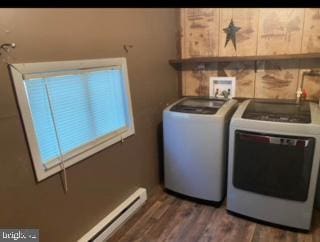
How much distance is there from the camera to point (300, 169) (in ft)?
5.67

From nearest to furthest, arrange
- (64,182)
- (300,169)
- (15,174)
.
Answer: (15,174) < (64,182) < (300,169)

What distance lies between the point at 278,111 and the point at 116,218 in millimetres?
1505

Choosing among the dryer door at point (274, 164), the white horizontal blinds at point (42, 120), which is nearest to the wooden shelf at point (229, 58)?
the dryer door at point (274, 164)

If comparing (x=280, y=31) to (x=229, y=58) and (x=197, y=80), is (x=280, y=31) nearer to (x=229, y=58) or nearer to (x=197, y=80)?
(x=229, y=58)

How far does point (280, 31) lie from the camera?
2186 mm

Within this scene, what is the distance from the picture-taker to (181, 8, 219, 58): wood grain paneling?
2.43 meters

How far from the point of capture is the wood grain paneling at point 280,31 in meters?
2.11

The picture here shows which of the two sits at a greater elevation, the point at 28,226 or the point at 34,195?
the point at 34,195

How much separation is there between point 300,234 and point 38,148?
1912 mm

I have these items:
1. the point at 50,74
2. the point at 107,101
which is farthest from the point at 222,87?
the point at 50,74

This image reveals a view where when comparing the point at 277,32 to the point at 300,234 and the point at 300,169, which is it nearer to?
the point at 300,169

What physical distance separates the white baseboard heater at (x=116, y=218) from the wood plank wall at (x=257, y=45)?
1.25 m

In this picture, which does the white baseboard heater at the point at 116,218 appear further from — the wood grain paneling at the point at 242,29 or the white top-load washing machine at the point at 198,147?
the wood grain paneling at the point at 242,29
